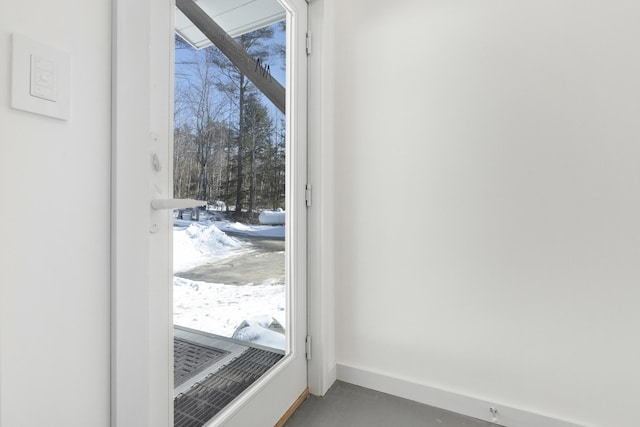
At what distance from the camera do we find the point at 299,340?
157cm

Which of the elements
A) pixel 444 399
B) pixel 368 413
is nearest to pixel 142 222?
pixel 368 413

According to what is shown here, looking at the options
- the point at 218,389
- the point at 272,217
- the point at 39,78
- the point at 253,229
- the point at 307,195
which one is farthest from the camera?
the point at 307,195

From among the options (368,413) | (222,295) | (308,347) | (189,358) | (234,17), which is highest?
(234,17)

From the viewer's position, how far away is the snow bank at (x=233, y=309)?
3.13 feet

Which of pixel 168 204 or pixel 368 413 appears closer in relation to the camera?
pixel 168 204

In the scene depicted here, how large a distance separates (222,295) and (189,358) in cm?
22

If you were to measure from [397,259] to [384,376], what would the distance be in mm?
634

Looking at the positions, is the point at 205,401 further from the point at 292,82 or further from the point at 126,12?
the point at 292,82

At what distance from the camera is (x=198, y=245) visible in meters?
1.00

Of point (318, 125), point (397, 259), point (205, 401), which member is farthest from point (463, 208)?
point (205, 401)

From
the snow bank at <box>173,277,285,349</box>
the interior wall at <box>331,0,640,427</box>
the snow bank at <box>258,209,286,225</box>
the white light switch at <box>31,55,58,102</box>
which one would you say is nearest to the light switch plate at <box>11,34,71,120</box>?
→ the white light switch at <box>31,55,58,102</box>

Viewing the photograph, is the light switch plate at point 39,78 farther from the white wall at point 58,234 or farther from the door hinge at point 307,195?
the door hinge at point 307,195

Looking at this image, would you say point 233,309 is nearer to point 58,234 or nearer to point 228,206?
point 228,206

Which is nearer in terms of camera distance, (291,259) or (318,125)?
(291,259)
